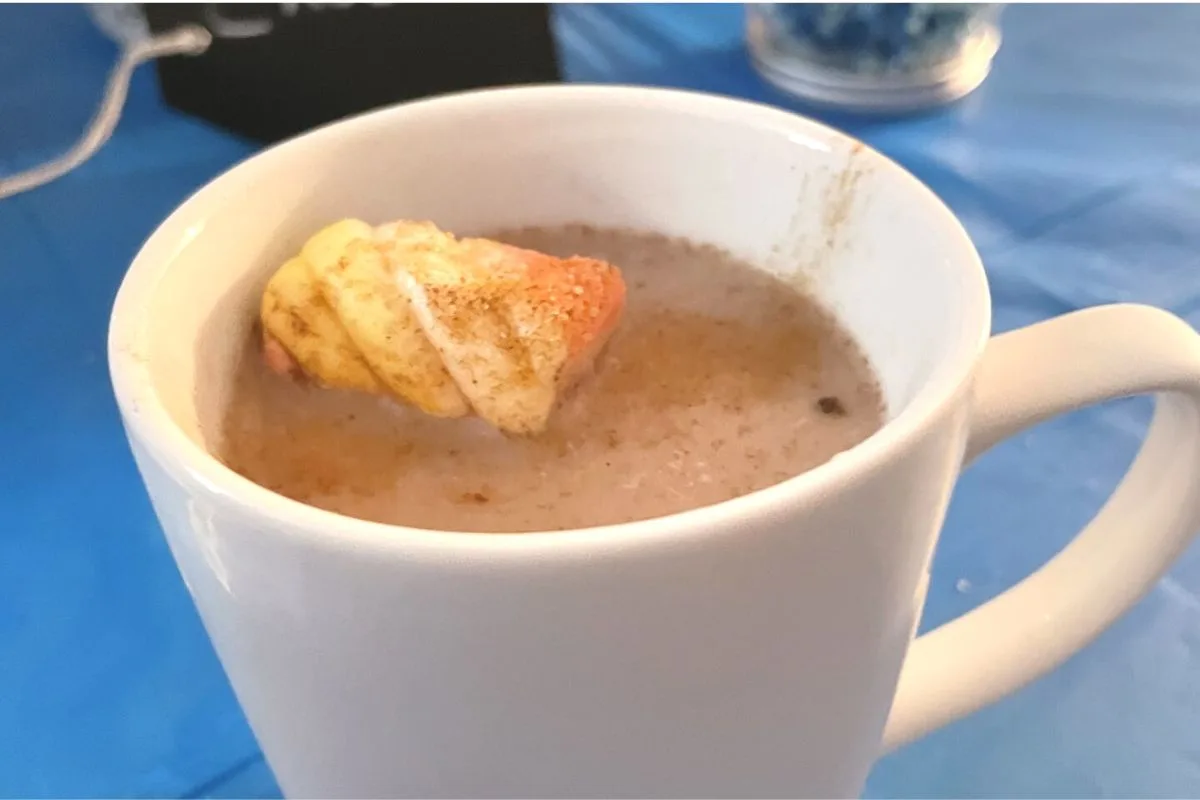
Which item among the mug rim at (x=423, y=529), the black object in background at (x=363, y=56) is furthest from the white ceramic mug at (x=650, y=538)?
the black object in background at (x=363, y=56)

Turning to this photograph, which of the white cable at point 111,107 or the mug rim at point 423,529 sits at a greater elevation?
the mug rim at point 423,529

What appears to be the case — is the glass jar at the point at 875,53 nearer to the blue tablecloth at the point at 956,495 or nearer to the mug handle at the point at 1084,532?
the blue tablecloth at the point at 956,495

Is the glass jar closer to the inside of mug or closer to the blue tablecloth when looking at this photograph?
the blue tablecloth

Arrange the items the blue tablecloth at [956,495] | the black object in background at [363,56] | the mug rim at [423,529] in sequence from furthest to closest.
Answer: the black object in background at [363,56] → the blue tablecloth at [956,495] → the mug rim at [423,529]

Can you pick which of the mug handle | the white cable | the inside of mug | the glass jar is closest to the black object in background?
the white cable

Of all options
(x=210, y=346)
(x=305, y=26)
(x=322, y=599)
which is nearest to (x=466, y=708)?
(x=322, y=599)

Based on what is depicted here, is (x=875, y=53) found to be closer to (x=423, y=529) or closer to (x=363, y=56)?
(x=363, y=56)

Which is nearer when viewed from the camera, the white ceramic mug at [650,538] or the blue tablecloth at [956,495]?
the white ceramic mug at [650,538]
